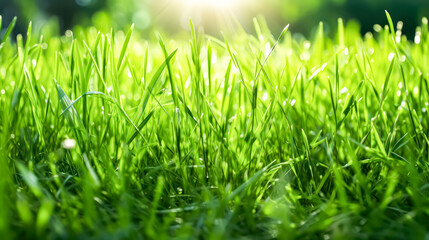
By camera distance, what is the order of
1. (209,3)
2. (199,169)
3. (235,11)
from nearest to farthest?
(199,169)
(209,3)
(235,11)

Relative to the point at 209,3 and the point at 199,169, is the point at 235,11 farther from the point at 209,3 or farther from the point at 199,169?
the point at 199,169

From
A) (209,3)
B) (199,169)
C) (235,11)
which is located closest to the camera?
(199,169)

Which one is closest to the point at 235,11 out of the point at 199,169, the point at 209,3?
the point at 209,3

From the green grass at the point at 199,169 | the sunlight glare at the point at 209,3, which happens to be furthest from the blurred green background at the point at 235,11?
the green grass at the point at 199,169

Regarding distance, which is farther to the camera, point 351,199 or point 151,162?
point 151,162

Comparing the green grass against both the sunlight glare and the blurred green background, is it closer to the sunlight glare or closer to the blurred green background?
the sunlight glare

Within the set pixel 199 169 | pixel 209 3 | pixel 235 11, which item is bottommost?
pixel 199 169

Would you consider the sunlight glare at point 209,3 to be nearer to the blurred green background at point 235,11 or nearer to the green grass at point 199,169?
the blurred green background at point 235,11

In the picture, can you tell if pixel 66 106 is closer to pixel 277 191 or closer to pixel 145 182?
pixel 145 182

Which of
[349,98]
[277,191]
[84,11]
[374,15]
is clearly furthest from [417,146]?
[374,15]
